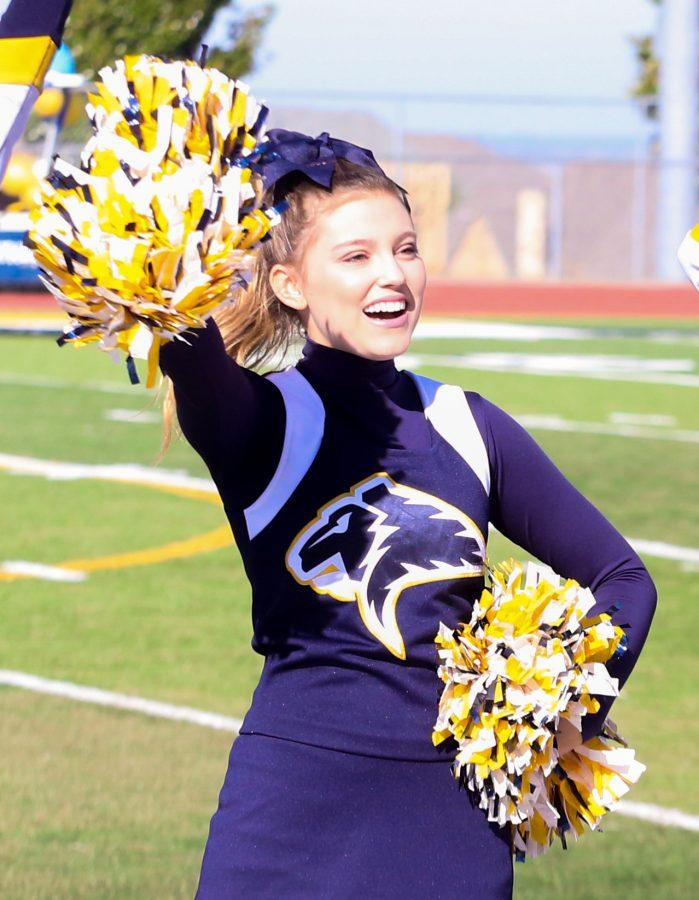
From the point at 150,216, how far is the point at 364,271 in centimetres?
47

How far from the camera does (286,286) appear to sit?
7.62ft

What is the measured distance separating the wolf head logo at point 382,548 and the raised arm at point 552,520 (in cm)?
10

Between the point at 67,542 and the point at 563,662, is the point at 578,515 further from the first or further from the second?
the point at 67,542

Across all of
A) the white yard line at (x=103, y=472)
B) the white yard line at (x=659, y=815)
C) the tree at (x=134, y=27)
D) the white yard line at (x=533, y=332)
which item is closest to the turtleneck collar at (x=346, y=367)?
the white yard line at (x=659, y=815)

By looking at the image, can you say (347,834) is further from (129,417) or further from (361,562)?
(129,417)

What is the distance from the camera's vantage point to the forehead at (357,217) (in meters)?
2.22

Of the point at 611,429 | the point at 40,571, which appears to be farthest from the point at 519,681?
the point at 611,429

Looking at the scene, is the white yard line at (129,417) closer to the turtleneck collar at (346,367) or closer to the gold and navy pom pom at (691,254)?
the turtleneck collar at (346,367)

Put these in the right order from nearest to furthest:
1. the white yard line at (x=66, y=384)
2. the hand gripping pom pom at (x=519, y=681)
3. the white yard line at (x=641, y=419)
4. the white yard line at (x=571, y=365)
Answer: the hand gripping pom pom at (x=519, y=681) < the white yard line at (x=641, y=419) < the white yard line at (x=66, y=384) < the white yard line at (x=571, y=365)

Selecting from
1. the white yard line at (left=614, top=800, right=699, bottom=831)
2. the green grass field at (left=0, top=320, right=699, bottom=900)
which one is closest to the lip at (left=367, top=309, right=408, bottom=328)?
the green grass field at (left=0, top=320, right=699, bottom=900)

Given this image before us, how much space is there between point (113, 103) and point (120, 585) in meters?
4.91

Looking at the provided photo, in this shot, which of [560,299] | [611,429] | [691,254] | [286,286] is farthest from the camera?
[560,299]

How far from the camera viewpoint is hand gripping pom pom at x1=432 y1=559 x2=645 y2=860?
2.04 meters

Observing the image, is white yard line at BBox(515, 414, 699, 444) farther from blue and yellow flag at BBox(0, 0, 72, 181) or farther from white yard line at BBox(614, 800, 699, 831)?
blue and yellow flag at BBox(0, 0, 72, 181)
